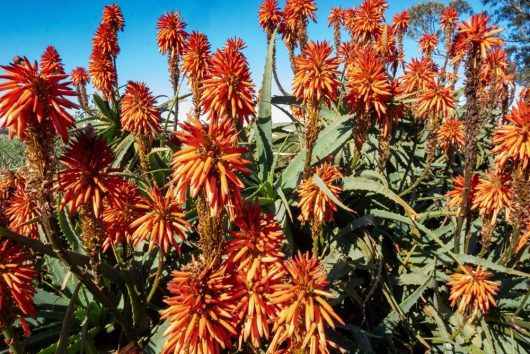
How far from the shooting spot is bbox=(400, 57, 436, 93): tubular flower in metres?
3.17

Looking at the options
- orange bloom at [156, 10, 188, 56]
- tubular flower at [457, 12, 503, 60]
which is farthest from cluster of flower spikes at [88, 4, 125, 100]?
tubular flower at [457, 12, 503, 60]

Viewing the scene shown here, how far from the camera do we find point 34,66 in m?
1.32

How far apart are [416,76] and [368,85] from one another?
104 cm

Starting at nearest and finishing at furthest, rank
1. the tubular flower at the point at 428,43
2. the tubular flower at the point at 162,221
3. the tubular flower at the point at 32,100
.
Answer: the tubular flower at the point at 32,100
the tubular flower at the point at 162,221
the tubular flower at the point at 428,43

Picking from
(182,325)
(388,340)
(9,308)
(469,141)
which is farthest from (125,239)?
(469,141)

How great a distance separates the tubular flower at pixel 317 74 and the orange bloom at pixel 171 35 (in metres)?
1.79

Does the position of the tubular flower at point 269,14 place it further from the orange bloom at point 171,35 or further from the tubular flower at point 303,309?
the tubular flower at point 303,309

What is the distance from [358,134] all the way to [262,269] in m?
1.29

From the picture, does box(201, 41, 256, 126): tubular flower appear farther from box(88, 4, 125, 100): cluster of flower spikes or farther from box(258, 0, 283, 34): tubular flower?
box(88, 4, 125, 100): cluster of flower spikes

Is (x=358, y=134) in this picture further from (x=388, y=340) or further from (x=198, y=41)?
(x=198, y=41)

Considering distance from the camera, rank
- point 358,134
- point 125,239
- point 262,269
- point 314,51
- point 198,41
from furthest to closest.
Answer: point 198,41, point 358,134, point 314,51, point 125,239, point 262,269

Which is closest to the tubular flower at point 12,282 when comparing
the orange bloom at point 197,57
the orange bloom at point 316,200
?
the orange bloom at point 316,200

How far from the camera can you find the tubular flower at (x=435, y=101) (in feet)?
9.16

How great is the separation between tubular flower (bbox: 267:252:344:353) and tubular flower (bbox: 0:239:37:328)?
0.96 meters
